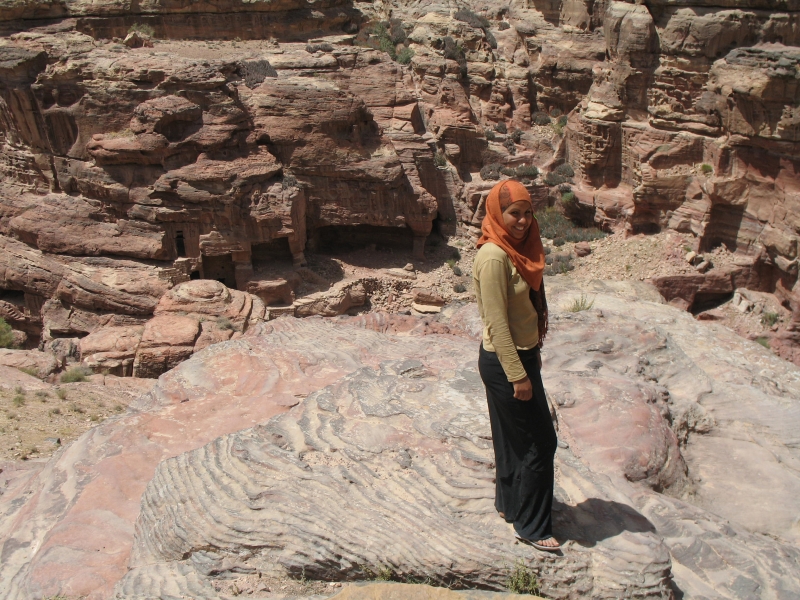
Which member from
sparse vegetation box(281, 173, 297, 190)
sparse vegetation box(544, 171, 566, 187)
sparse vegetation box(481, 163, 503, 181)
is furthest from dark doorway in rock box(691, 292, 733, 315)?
sparse vegetation box(281, 173, 297, 190)

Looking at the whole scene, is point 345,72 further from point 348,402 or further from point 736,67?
point 348,402

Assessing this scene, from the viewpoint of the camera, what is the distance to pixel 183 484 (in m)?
4.12

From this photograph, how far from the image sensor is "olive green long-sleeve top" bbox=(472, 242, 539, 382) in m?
3.27

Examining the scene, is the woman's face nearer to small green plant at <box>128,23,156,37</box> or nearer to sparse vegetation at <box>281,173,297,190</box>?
sparse vegetation at <box>281,173,297,190</box>

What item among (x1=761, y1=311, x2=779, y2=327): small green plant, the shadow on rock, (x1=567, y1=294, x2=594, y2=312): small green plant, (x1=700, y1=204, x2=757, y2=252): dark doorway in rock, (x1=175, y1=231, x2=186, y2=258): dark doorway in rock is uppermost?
the shadow on rock

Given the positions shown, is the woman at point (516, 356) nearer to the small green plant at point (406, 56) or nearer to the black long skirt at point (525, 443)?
the black long skirt at point (525, 443)

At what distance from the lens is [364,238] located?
17.9 metres

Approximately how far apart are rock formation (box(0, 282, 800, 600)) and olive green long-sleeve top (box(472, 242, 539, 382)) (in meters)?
0.92

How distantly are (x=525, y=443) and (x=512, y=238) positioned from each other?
101 centimetres

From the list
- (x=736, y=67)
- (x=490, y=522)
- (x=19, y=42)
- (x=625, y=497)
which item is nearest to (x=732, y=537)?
(x=625, y=497)

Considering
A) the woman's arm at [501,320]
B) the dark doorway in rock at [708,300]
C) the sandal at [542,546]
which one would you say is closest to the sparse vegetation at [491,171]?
the dark doorway in rock at [708,300]

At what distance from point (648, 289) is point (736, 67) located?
16.1ft

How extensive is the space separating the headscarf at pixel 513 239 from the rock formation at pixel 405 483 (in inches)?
48.2

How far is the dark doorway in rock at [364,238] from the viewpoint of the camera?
17750mm
